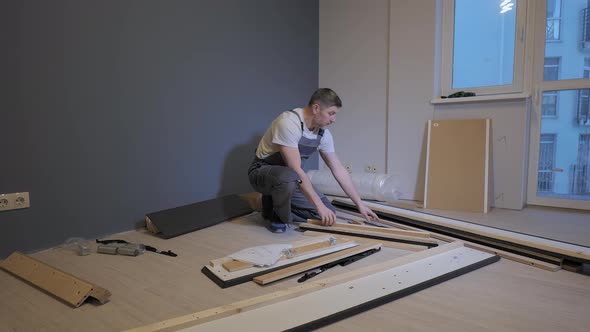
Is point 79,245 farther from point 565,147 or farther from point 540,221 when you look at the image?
point 565,147

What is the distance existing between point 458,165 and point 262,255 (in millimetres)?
2150

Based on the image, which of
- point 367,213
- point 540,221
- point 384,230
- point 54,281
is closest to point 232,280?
point 54,281

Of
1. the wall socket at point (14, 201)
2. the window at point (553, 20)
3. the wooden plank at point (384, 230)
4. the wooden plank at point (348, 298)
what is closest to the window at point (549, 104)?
the window at point (553, 20)

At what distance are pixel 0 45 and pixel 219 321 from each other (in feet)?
6.34

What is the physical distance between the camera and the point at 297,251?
2008mm

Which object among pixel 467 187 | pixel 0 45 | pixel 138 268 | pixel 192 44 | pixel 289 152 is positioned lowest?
pixel 138 268

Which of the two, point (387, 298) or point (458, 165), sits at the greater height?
point (458, 165)

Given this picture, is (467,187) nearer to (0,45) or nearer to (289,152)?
(289,152)

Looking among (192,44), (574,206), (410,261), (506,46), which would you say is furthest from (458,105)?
(192,44)

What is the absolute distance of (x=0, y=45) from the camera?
210 centimetres

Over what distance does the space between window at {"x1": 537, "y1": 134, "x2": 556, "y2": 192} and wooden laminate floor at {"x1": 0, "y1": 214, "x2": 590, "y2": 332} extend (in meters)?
1.61

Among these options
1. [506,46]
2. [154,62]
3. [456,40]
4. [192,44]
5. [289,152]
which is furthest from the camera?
[456,40]

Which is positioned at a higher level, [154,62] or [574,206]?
[154,62]

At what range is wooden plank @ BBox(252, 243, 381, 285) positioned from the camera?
1.73 metres
